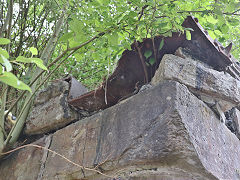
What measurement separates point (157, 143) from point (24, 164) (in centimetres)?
123

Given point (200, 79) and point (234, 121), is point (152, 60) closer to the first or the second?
point (200, 79)

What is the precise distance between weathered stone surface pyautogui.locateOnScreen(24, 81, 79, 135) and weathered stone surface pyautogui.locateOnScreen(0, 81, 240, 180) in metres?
0.36

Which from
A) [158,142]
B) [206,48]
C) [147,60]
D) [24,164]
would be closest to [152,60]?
[147,60]

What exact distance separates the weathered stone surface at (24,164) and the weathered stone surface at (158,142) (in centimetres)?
24

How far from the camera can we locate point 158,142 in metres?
1.33

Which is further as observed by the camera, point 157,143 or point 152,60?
point 152,60

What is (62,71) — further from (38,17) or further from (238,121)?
(238,121)

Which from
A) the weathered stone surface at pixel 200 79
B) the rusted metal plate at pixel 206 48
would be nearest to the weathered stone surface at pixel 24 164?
the weathered stone surface at pixel 200 79

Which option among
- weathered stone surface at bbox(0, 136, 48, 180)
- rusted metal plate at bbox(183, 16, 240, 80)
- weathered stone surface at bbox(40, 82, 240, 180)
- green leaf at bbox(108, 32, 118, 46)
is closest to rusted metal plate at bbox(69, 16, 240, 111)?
rusted metal plate at bbox(183, 16, 240, 80)

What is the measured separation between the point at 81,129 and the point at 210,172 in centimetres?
90

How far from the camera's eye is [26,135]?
7.82 ft

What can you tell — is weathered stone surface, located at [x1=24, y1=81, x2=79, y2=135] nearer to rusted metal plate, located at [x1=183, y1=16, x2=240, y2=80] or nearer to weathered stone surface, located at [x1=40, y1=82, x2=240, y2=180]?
weathered stone surface, located at [x1=40, y1=82, x2=240, y2=180]

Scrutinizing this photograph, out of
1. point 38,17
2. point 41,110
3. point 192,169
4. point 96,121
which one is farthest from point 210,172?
point 38,17

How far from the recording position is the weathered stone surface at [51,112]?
213 centimetres
